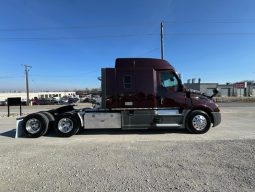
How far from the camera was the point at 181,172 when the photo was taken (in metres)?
4.58

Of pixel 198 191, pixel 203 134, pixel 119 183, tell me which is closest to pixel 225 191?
pixel 198 191

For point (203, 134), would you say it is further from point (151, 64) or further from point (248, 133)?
point (151, 64)

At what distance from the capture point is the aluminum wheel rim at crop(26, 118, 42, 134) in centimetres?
866

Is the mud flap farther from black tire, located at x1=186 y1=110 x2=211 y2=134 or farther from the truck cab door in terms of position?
black tire, located at x1=186 y1=110 x2=211 y2=134

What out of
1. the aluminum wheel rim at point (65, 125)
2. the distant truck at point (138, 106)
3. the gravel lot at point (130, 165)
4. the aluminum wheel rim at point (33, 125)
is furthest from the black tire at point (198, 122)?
the aluminum wheel rim at point (33, 125)

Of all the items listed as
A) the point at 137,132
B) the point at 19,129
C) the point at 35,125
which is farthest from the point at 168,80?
the point at 19,129

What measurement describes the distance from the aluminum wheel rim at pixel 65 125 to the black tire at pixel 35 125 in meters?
0.50

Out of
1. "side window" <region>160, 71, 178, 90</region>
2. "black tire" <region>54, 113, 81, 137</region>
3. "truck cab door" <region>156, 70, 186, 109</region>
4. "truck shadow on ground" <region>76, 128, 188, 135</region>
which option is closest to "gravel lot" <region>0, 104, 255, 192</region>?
"black tire" <region>54, 113, 81, 137</region>

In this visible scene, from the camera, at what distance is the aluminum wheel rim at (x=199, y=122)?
885 centimetres

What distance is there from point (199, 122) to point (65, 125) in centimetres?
517

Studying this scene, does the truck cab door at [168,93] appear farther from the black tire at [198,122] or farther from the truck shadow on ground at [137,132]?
the truck shadow on ground at [137,132]

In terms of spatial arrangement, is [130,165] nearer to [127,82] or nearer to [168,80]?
[127,82]

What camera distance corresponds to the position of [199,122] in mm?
8852

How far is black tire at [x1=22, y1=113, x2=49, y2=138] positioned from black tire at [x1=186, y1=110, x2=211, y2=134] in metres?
5.49
